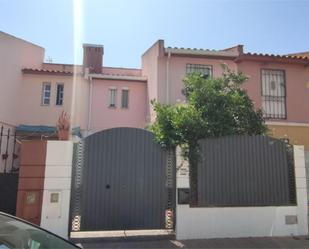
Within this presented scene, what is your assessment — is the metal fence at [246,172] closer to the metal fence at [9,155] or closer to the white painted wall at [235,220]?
the white painted wall at [235,220]

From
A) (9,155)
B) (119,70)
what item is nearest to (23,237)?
(9,155)

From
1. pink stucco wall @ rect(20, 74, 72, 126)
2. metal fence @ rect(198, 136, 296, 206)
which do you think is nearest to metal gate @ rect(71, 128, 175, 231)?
metal fence @ rect(198, 136, 296, 206)

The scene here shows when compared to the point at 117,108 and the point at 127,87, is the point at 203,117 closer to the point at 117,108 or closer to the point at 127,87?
the point at 117,108

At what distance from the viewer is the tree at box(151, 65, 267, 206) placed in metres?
9.16

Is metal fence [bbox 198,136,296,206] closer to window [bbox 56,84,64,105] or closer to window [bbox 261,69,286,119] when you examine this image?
window [bbox 261,69,286,119]

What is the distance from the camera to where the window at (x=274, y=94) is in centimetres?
1636

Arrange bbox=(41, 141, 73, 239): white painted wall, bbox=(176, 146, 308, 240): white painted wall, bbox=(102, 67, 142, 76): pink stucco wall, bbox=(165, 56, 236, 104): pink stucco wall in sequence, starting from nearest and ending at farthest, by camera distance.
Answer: bbox=(41, 141, 73, 239): white painted wall
bbox=(176, 146, 308, 240): white painted wall
bbox=(165, 56, 236, 104): pink stucco wall
bbox=(102, 67, 142, 76): pink stucco wall

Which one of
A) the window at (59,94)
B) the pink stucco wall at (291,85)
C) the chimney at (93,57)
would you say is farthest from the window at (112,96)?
the pink stucco wall at (291,85)

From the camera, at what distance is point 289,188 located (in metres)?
9.67

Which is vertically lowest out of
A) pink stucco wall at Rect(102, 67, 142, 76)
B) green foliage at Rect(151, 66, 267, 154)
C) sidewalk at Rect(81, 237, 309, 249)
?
sidewalk at Rect(81, 237, 309, 249)

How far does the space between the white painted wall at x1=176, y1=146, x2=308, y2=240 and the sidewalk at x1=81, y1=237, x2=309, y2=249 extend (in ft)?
0.67

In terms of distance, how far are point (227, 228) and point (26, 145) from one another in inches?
197

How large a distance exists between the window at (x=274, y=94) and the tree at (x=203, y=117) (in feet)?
21.0

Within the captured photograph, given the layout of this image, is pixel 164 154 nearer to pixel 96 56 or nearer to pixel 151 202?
pixel 151 202
